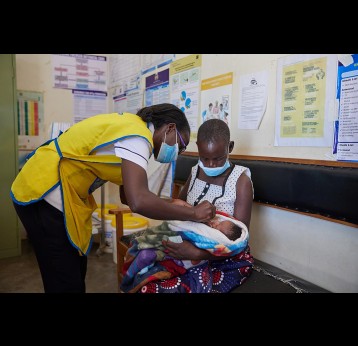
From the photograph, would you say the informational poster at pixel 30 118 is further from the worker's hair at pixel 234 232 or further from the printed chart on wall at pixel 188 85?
the worker's hair at pixel 234 232

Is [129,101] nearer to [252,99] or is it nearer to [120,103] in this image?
[120,103]

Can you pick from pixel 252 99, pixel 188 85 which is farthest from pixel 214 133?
pixel 188 85

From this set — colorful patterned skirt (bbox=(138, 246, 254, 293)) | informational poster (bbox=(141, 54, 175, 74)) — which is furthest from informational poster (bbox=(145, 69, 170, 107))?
colorful patterned skirt (bbox=(138, 246, 254, 293))

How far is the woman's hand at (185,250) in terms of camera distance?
4.17 ft

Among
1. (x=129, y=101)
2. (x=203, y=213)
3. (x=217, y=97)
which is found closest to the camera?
(x=203, y=213)

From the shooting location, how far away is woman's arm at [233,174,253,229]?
156 centimetres

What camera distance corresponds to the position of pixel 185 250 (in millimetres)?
1270

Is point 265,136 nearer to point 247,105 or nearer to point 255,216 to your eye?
point 247,105

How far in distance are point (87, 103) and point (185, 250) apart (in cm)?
332

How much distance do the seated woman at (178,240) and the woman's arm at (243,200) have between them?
0.21m

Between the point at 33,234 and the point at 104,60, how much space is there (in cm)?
333

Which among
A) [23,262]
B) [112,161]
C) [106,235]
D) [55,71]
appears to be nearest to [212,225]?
[112,161]

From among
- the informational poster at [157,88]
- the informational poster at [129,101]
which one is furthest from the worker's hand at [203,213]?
the informational poster at [129,101]
